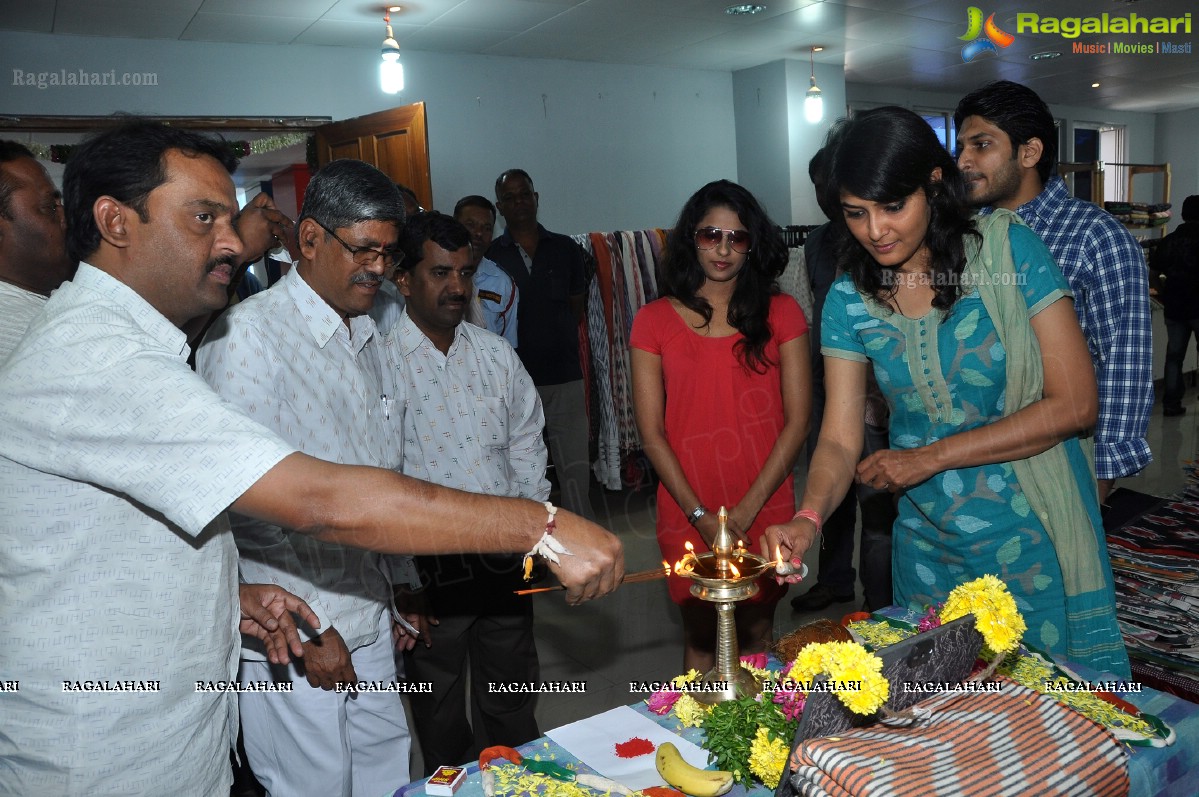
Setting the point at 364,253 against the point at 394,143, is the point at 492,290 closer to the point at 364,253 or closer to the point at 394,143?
the point at 394,143

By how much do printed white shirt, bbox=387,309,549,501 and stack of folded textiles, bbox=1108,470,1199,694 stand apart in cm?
222

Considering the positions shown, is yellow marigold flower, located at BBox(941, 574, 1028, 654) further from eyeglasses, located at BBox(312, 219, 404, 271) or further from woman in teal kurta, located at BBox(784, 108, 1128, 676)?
eyeglasses, located at BBox(312, 219, 404, 271)

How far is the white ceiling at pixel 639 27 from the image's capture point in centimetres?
571

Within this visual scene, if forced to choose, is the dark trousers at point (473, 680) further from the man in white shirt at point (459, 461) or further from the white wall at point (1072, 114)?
the white wall at point (1072, 114)

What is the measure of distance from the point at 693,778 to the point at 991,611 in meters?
0.55

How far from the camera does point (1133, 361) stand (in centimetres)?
236

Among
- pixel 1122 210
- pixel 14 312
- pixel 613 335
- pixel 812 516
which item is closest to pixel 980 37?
pixel 1122 210

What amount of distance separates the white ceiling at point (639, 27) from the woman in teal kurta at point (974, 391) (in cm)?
488

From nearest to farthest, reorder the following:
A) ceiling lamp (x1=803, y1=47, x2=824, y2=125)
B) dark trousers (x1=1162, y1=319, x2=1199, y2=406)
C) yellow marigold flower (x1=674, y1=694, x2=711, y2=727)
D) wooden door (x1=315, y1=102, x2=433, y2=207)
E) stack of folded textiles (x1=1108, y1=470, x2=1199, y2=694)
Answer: yellow marigold flower (x1=674, y1=694, x2=711, y2=727), stack of folded textiles (x1=1108, y1=470, x2=1199, y2=694), wooden door (x1=315, y1=102, x2=433, y2=207), dark trousers (x1=1162, y1=319, x2=1199, y2=406), ceiling lamp (x1=803, y1=47, x2=824, y2=125)

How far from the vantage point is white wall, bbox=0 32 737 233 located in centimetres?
607

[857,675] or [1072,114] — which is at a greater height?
[1072,114]

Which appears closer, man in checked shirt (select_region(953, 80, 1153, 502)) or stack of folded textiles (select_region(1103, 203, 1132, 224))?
man in checked shirt (select_region(953, 80, 1153, 502))

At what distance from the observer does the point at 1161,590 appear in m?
3.35

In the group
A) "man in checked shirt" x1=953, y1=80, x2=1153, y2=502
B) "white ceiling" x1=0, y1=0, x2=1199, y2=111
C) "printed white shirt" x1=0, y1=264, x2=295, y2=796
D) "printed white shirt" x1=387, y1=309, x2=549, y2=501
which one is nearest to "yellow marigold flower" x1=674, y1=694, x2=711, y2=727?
"printed white shirt" x1=0, y1=264, x2=295, y2=796
